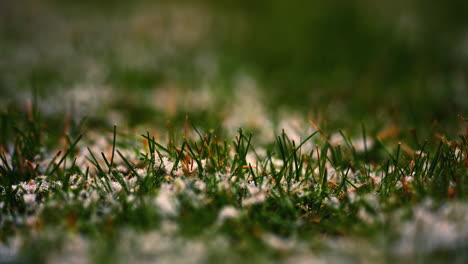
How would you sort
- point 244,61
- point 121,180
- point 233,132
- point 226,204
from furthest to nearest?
point 244,61 < point 233,132 < point 121,180 < point 226,204

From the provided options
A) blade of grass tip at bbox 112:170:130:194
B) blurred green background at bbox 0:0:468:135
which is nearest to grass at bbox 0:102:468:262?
blade of grass tip at bbox 112:170:130:194

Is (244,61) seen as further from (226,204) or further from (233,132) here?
(226,204)

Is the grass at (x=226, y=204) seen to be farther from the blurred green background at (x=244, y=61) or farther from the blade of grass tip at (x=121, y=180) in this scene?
the blurred green background at (x=244, y=61)

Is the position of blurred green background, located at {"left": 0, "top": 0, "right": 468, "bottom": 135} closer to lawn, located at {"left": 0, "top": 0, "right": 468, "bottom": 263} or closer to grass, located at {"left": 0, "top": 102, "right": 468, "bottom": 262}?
lawn, located at {"left": 0, "top": 0, "right": 468, "bottom": 263}

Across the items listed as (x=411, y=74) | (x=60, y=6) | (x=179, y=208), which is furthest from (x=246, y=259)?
(x=60, y=6)

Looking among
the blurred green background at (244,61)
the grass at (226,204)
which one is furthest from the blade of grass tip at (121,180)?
the blurred green background at (244,61)

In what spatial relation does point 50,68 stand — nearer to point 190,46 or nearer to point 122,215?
point 190,46

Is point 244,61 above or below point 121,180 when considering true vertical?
above

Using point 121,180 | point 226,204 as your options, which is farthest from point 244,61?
point 226,204
